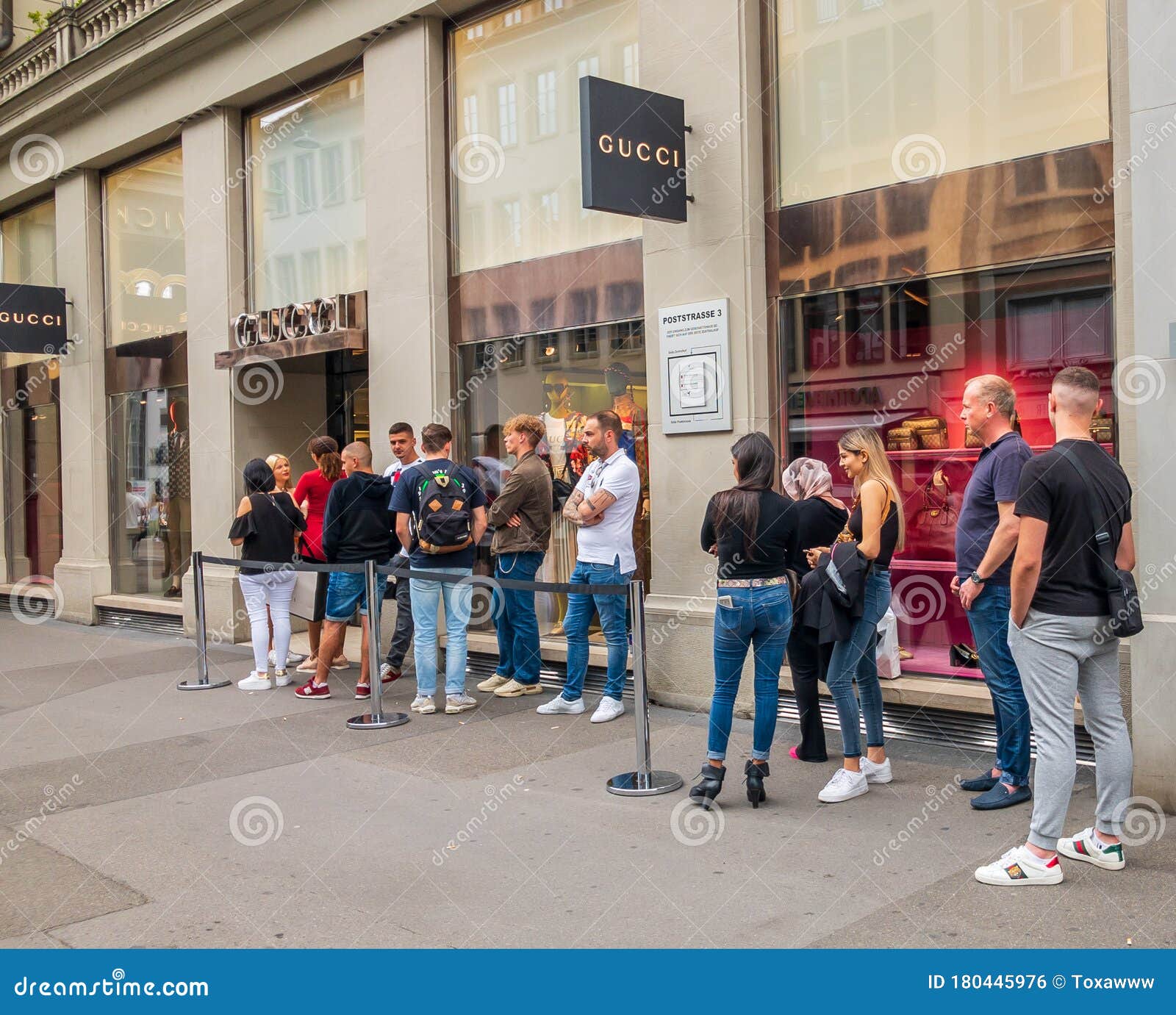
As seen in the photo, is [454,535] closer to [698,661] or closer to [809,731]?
[698,661]

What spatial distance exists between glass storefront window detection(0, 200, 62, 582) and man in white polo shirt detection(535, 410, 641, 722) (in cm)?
1021

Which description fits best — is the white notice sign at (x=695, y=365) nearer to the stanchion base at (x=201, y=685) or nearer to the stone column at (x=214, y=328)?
the stanchion base at (x=201, y=685)

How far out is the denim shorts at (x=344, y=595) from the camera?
8867 mm

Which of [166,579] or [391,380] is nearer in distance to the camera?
[391,380]

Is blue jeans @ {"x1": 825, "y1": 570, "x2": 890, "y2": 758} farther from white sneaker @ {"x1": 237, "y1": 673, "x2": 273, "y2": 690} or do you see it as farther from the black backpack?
white sneaker @ {"x1": 237, "y1": 673, "x2": 273, "y2": 690}

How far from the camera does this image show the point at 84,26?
1396 cm

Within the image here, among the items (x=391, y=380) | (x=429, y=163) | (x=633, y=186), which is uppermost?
(x=429, y=163)

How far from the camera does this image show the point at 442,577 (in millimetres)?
7750

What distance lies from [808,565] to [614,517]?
6.13 ft

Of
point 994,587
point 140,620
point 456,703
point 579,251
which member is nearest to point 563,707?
point 456,703

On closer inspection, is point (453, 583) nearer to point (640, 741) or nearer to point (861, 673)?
point (640, 741)

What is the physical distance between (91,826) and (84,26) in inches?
452

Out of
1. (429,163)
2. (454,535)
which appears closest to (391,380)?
(429,163)

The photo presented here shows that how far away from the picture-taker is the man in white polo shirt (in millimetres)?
7723
